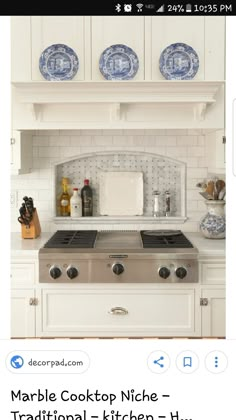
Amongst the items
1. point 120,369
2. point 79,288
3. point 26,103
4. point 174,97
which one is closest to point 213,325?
point 79,288

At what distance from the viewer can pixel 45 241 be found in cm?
243

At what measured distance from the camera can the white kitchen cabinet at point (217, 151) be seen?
7.63ft

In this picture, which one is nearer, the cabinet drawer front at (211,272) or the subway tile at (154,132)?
the cabinet drawer front at (211,272)

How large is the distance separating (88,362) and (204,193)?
6.81 feet

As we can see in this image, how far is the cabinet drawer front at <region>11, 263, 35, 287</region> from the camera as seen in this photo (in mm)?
2197

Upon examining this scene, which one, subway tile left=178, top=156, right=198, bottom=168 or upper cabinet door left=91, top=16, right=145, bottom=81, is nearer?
upper cabinet door left=91, top=16, right=145, bottom=81

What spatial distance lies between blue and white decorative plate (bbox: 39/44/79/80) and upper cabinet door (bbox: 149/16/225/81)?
33 centimetres

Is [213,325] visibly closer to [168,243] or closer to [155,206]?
[168,243]

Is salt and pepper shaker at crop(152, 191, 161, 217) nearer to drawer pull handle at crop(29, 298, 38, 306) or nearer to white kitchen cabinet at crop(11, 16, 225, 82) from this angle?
white kitchen cabinet at crop(11, 16, 225, 82)

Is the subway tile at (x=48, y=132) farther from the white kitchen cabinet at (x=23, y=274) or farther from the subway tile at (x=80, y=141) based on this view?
the white kitchen cabinet at (x=23, y=274)

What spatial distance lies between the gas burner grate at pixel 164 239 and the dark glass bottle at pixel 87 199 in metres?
0.29
